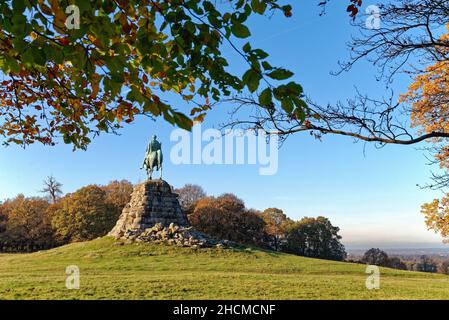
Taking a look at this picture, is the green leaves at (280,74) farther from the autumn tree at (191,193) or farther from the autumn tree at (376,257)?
the autumn tree at (191,193)

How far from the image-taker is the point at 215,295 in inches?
384

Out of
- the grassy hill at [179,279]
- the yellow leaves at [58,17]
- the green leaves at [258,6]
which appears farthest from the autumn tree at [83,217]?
the green leaves at [258,6]

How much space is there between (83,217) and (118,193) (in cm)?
1008

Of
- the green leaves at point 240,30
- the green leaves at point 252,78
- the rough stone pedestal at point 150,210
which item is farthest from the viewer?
the rough stone pedestal at point 150,210

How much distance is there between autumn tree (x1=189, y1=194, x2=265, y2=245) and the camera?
145ft

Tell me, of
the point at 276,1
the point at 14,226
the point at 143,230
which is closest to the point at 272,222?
the point at 143,230

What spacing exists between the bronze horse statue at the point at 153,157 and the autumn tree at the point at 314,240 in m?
24.5

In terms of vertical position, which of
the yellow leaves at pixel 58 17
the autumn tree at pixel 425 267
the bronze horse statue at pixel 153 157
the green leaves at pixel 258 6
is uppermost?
the bronze horse statue at pixel 153 157

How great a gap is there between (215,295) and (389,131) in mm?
6404

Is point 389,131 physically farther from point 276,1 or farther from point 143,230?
point 143,230

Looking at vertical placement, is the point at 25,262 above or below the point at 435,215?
A: below

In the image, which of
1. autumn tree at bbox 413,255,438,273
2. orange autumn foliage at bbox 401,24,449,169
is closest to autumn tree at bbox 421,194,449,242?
orange autumn foliage at bbox 401,24,449,169

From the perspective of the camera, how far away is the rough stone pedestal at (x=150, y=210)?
1082 inches

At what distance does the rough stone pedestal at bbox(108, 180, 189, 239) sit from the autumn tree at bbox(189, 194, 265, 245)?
1483cm
